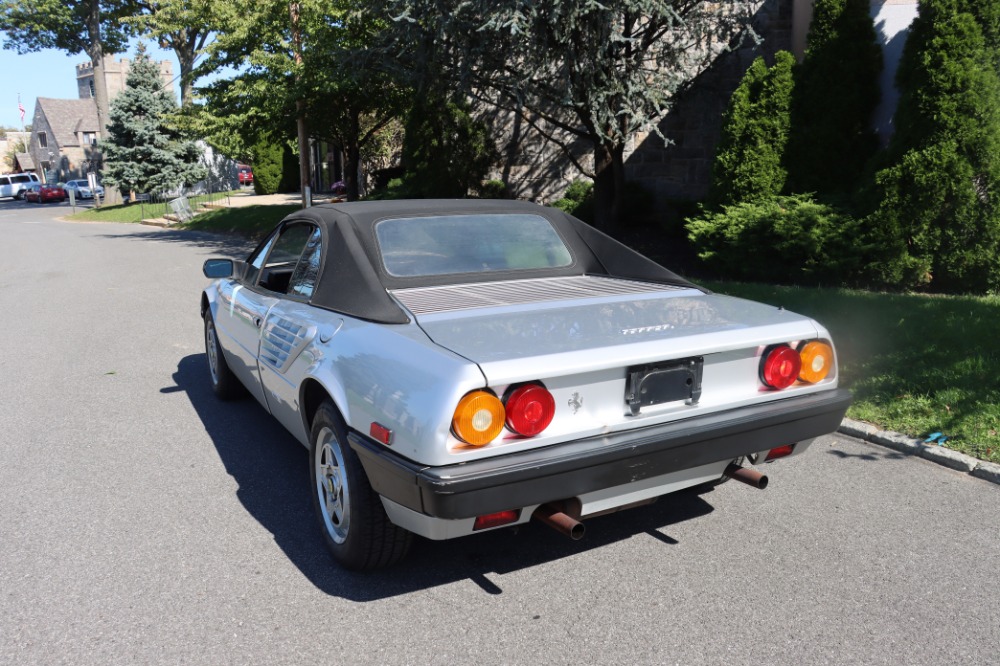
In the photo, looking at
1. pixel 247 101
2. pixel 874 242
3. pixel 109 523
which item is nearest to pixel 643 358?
pixel 109 523

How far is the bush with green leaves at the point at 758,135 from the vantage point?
1050 cm

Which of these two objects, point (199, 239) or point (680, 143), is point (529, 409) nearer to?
point (680, 143)

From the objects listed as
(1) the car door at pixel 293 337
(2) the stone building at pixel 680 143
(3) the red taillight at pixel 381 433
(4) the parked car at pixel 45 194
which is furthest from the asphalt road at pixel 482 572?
(4) the parked car at pixel 45 194

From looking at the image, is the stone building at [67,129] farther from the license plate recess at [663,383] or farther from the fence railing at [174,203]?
the license plate recess at [663,383]

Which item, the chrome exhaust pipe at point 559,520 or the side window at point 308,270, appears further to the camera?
the side window at point 308,270

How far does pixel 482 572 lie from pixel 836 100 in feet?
29.7

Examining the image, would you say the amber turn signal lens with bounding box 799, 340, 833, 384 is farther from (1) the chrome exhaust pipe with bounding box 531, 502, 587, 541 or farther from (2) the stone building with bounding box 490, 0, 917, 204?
(2) the stone building with bounding box 490, 0, 917, 204

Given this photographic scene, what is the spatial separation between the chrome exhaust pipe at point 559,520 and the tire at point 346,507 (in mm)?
620

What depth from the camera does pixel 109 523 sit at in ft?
13.2

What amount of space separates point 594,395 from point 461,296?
1.11m

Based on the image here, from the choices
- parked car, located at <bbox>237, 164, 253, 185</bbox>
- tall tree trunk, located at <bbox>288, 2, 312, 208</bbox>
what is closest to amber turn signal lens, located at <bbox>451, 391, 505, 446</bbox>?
tall tree trunk, located at <bbox>288, 2, 312, 208</bbox>

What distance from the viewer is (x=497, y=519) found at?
296cm

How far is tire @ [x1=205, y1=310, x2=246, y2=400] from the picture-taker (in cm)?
592

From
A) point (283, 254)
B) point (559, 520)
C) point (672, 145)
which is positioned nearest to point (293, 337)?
point (283, 254)
